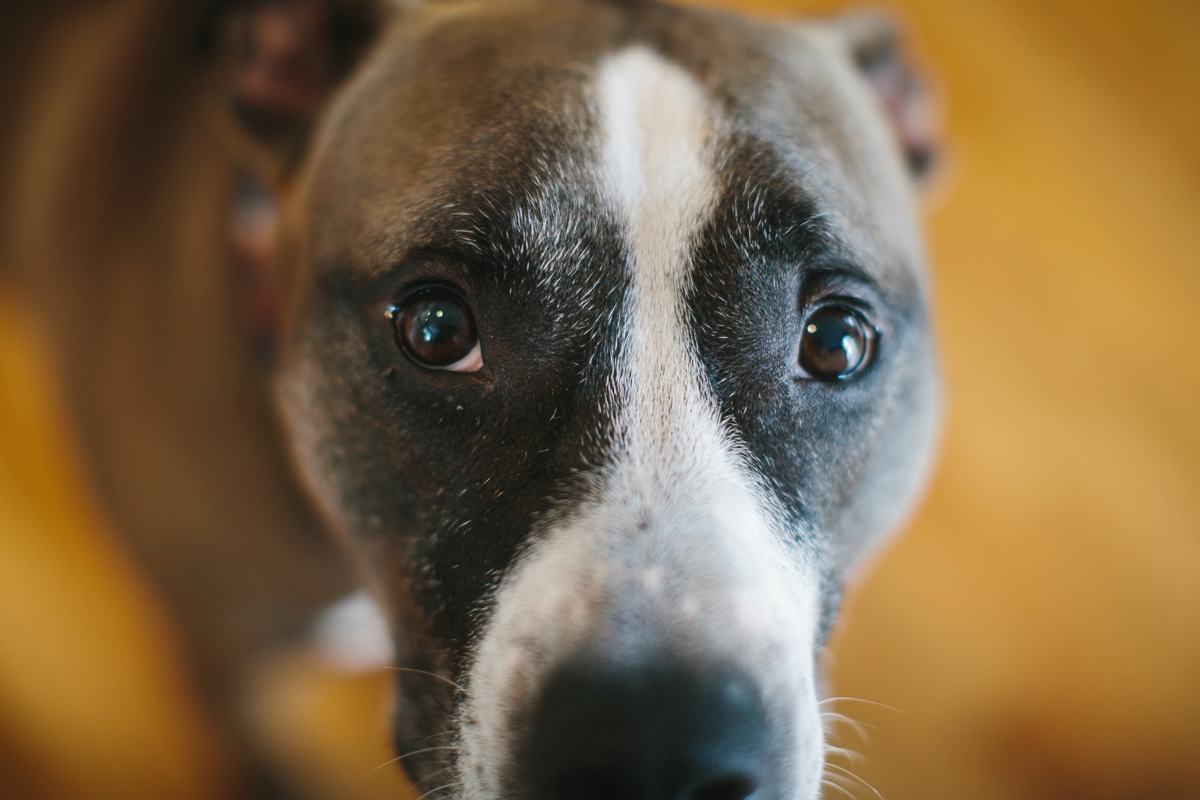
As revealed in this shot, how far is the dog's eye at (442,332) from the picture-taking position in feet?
3.88

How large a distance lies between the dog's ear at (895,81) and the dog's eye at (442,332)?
1.06m

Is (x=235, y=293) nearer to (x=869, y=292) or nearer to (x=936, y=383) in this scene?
(x=869, y=292)

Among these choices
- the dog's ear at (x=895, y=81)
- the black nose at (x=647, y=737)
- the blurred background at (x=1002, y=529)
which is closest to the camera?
the black nose at (x=647, y=737)

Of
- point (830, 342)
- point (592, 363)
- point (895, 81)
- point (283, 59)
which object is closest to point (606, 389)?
point (592, 363)

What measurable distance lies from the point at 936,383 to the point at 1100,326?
5.29 ft

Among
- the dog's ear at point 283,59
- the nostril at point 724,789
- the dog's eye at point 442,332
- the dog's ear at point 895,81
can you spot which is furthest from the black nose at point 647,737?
the dog's ear at point 895,81

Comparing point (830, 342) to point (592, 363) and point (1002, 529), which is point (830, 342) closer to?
point (592, 363)

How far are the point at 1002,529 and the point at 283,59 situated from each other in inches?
90.0

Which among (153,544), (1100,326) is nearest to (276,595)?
(153,544)

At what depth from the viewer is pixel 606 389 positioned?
112cm

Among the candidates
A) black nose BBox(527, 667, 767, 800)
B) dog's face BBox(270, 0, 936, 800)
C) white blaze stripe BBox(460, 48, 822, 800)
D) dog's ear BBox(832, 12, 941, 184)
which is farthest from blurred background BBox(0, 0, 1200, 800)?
black nose BBox(527, 667, 767, 800)

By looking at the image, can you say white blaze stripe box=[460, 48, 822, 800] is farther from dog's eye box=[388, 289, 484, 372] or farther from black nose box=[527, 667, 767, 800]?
dog's eye box=[388, 289, 484, 372]

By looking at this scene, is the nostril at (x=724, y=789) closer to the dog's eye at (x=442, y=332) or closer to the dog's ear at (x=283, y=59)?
the dog's eye at (x=442, y=332)

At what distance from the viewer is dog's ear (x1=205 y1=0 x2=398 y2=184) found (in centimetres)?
159
